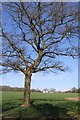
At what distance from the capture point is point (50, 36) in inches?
693

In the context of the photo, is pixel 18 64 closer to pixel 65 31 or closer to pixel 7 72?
pixel 7 72

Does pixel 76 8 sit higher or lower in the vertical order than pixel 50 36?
higher

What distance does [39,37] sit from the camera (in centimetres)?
1764

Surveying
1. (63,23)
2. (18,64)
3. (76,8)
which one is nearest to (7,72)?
(18,64)

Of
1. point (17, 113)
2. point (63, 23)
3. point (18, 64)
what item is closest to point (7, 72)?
point (18, 64)

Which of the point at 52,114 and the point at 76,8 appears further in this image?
the point at 76,8

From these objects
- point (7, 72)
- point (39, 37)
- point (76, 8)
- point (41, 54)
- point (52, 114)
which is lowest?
point (52, 114)

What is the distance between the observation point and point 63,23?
→ 17.4m

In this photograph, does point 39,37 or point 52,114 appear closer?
point 52,114

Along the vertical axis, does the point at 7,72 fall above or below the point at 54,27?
below

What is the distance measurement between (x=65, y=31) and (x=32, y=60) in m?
2.79

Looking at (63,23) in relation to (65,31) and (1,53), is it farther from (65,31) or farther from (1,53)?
(1,53)

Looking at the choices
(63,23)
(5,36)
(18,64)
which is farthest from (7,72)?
(63,23)

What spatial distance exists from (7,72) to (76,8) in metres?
5.87
